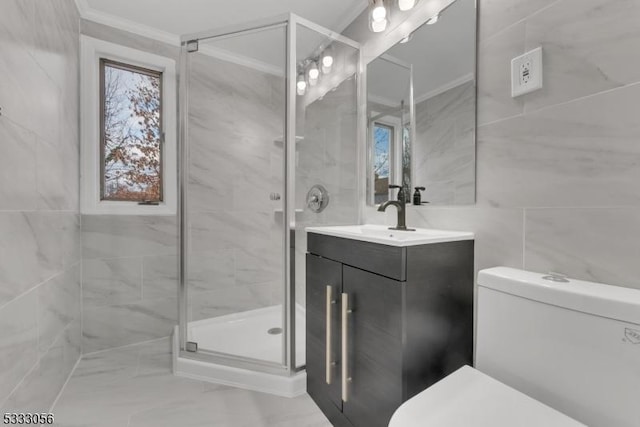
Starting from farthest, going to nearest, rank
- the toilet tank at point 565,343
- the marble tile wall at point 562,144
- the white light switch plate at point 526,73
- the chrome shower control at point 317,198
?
the chrome shower control at point 317,198 < the white light switch plate at point 526,73 < the marble tile wall at point 562,144 < the toilet tank at point 565,343

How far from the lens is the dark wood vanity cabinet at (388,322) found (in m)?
0.96

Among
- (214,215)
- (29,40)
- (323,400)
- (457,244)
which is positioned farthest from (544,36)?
(214,215)

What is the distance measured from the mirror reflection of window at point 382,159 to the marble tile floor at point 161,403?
46.4 inches

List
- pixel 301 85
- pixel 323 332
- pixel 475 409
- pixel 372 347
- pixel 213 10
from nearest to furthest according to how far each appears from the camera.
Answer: pixel 475 409 → pixel 372 347 → pixel 323 332 → pixel 301 85 → pixel 213 10

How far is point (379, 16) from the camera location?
1520 mm

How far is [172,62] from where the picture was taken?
2201 millimetres

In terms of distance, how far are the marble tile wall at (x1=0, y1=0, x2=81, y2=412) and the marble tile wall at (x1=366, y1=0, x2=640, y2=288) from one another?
5.71 feet

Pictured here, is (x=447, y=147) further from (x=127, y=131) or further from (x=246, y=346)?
(x=127, y=131)

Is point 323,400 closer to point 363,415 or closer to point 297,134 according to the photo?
point 363,415

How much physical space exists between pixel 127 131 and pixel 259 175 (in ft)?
3.21

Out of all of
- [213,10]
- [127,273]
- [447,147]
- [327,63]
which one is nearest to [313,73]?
[327,63]

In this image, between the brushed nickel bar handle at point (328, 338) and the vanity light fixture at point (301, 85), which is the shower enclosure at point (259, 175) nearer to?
the vanity light fixture at point (301, 85)

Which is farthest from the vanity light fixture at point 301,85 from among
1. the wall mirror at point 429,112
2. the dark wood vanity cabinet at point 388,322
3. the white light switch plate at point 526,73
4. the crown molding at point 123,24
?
the crown molding at point 123,24

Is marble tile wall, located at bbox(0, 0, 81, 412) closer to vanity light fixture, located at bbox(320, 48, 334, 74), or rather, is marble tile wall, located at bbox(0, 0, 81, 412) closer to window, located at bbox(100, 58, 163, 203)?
window, located at bbox(100, 58, 163, 203)
